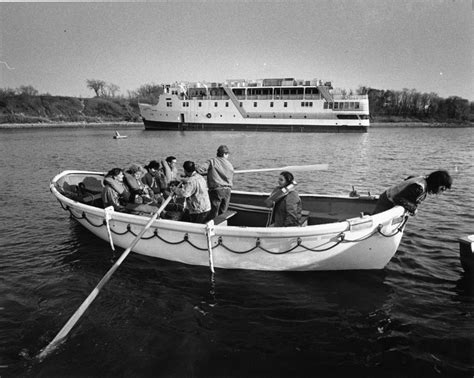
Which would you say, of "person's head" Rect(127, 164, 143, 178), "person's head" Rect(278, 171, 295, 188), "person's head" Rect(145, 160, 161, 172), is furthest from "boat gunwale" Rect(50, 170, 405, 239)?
"person's head" Rect(145, 160, 161, 172)

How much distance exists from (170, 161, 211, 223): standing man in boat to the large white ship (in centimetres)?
4962

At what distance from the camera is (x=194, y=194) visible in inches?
272

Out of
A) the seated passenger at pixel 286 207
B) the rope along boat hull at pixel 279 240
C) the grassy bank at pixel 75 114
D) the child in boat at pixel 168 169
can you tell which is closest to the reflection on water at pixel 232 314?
the rope along boat hull at pixel 279 240

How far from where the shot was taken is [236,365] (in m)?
4.15

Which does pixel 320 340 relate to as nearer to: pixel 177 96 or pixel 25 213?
pixel 25 213

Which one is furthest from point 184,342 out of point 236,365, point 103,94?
point 103,94

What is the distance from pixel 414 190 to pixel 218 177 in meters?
3.84

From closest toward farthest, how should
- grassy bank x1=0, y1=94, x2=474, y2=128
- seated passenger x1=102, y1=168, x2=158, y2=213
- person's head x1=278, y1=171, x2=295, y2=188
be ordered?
person's head x1=278, y1=171, x2=295, y2=188 → seated passenger x1=102, y1=168, x2=158, y2=213 → grassy bank x1=0, y1=94, x2=474, y2=128

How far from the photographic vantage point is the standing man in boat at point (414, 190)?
17.0 feet

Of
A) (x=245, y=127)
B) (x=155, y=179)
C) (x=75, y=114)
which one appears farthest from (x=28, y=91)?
(x=155, y=179)

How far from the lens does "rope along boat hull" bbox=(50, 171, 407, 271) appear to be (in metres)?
5.71

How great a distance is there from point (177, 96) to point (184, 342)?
5685cm

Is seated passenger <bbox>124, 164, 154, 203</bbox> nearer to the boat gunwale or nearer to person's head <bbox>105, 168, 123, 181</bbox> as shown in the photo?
person's head <bbox>105, 168, 123, 181</bbox>

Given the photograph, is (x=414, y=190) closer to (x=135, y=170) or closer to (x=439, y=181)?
(x=439, y=181)
